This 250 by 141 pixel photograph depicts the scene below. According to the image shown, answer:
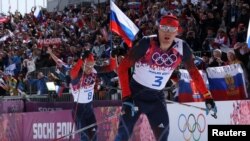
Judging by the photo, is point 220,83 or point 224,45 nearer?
point 220,83

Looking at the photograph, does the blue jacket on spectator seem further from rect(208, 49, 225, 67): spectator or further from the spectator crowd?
rect(208, 49, 225, 67): spectator

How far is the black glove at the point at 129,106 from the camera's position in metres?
8.93

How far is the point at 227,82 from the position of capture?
12.4 m

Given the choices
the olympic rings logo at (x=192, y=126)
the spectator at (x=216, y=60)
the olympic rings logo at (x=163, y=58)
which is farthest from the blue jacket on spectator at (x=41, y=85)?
the olympic rings logo at (x=163, y=58)

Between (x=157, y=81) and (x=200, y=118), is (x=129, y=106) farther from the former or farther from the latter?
(x=200, y=118)

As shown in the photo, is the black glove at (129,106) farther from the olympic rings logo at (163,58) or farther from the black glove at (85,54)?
the black glove at (85,54)

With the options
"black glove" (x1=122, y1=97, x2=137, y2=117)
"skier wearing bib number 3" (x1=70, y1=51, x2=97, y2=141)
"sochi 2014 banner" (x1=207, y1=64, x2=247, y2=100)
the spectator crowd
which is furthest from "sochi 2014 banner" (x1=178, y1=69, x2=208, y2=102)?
"black glove" (x1=122, y1=97, x2=137, y2=117)

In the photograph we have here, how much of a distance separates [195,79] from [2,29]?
26462 mm

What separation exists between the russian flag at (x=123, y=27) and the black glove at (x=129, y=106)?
267 inches

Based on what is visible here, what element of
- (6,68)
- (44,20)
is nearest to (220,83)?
(6,68)

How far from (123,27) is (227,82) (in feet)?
14.5

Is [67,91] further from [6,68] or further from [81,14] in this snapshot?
[81,14]

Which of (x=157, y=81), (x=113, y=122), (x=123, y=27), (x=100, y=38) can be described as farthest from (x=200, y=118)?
(x=100, y=38)

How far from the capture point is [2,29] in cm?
3441
